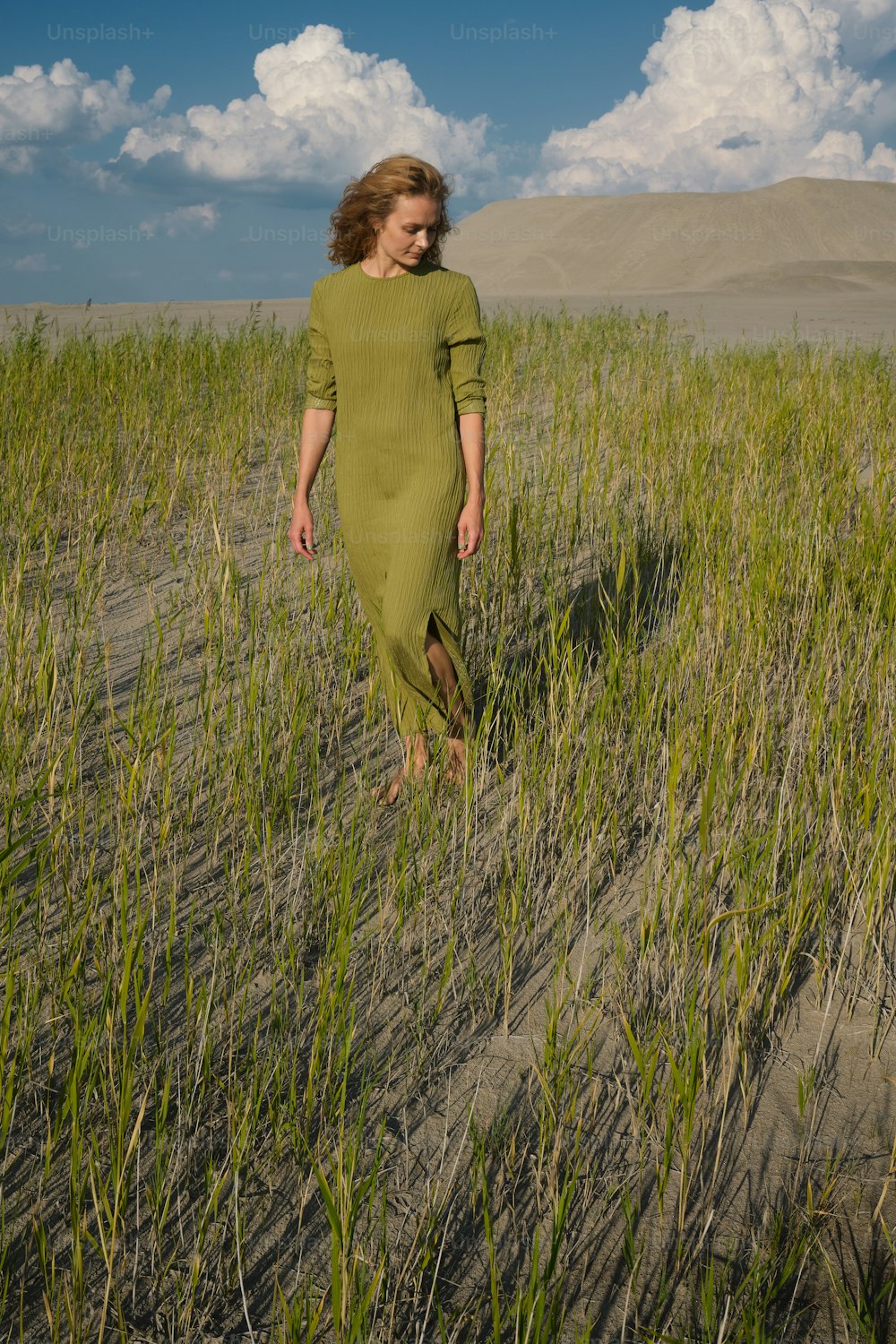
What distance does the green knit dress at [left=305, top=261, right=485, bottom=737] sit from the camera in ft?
8.62

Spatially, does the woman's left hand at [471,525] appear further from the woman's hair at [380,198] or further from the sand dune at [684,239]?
the sand dune at [684,239]

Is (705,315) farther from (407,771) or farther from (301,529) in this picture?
(407,771)

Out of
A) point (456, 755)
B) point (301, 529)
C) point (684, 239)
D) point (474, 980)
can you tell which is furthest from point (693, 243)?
point (474, 980)

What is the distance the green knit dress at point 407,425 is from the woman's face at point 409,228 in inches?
3.0

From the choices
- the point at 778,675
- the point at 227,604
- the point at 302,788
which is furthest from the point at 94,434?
the point at 778,675

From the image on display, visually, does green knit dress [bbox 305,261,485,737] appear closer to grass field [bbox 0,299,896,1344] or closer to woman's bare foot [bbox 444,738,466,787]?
woman's bare foot [bbox 444,738,466,787]

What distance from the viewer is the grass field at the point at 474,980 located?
A: 1.40 m

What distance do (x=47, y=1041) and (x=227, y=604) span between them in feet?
6.36

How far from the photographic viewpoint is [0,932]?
1.79 meters

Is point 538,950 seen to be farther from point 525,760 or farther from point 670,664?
point 670,664

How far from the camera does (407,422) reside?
2666mm

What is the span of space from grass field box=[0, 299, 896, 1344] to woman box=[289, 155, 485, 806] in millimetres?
338

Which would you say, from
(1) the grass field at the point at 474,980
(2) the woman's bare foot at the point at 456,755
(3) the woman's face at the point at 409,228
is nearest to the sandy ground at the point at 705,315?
(1) the grass field at the point at 474,980

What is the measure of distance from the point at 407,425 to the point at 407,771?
91cm
